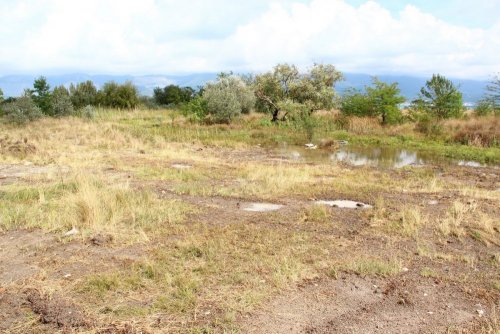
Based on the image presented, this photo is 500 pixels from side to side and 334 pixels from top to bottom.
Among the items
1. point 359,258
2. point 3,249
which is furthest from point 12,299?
point 359,258

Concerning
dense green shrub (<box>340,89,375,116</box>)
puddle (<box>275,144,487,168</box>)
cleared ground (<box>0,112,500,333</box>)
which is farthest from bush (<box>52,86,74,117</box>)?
dense green shrub (<box>340,89,375,116</box>)

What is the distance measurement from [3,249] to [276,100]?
18.7 m

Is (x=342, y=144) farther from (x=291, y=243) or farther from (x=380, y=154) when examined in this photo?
(x=291, y=243)

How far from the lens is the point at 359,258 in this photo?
17.5ft

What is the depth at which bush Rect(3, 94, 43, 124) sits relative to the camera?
66.2 ft

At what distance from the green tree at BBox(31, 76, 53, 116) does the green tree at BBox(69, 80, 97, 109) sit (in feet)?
11.5

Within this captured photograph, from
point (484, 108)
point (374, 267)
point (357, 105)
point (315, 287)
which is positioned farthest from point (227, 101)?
point (315, 287)

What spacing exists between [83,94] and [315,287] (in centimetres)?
2954

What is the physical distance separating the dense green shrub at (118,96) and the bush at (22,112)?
9010 millimetres

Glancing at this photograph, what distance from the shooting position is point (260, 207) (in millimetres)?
7582

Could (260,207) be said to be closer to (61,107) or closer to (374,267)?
(374,267)

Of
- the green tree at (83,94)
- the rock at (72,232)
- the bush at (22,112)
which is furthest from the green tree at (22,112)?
the rock at (72,232)

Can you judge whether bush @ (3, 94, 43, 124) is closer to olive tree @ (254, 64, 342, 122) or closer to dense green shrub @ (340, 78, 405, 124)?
olive tree @ (254, 64, 342, 122)

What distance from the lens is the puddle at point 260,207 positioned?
7420mm
